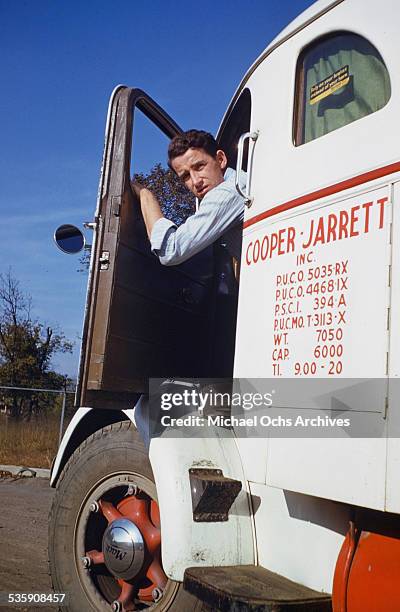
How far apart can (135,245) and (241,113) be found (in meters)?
1.09

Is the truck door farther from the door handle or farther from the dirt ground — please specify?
the dirt ground

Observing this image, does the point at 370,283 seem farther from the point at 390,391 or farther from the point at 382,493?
the point at 382,493

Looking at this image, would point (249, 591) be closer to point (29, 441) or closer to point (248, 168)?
point (248, 168)

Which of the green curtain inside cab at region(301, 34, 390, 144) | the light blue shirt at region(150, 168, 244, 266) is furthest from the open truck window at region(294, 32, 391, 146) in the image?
the light blue shirt at region(150, 168, 244, 266)

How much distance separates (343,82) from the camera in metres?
2.67

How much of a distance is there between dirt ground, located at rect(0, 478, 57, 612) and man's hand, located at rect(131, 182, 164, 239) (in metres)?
2.48

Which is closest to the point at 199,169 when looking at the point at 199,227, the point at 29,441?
the point at 199,227

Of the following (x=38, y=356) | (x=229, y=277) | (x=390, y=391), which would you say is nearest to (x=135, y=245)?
(x=229, y=277)

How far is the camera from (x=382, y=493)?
81.5 inches

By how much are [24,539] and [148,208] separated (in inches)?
158

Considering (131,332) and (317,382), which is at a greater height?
(131,332)

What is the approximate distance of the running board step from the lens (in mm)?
2314

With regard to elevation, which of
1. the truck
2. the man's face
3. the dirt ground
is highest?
the man's face

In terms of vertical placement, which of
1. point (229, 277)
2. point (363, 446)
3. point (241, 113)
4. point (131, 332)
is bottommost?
point (363, 446)
